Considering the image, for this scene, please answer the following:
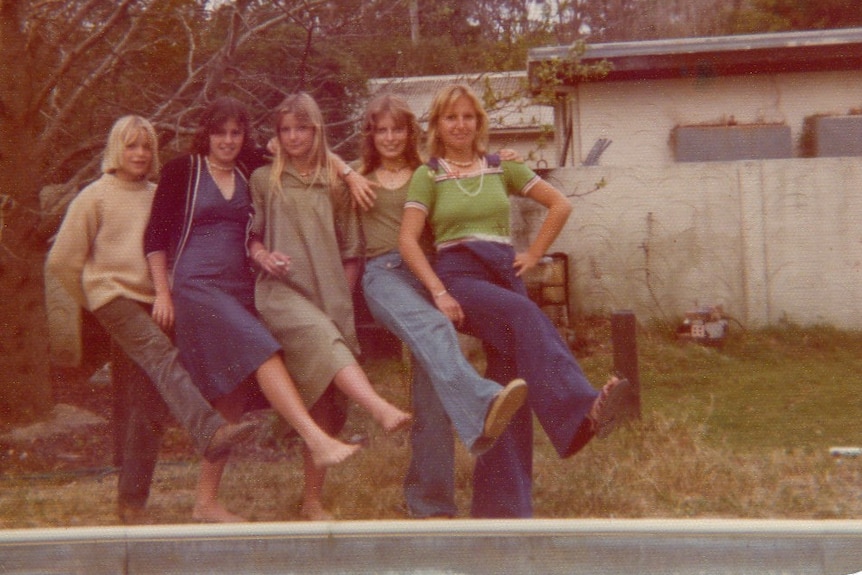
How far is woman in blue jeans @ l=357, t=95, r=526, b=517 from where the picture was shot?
14.6 feet

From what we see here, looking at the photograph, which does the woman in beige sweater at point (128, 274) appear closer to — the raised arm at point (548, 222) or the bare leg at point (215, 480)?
the bare leg at point (215, 480)

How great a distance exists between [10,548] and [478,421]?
182cm

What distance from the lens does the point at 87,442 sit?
7.99 meters

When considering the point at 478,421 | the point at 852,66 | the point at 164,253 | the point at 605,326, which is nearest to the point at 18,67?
the point at 164,253

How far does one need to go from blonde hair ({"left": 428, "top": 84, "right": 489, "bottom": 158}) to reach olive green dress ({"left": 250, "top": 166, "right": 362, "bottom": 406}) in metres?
0.46

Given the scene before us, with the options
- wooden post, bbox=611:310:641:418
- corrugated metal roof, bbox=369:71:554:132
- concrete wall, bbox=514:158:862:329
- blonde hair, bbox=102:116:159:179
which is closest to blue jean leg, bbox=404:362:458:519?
blonde hair, bbox=102:116:159:179

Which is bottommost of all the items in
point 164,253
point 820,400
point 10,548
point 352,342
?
point 820,400

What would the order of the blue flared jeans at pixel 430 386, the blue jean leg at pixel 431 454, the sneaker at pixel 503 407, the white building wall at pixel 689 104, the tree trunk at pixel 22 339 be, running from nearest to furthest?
the sneaker at pixel 503 407, the blue flared jeans at pixel 430 386, the blue jean leg at pixel 431 454, the tree trunk at pixel 22 339, the white building wall at pixel 689 104

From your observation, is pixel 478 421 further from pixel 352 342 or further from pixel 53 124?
pixel 53 124

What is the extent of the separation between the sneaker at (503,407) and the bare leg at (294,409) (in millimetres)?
613

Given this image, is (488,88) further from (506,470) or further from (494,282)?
(506,470)

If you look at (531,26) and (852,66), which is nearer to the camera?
(531,26)

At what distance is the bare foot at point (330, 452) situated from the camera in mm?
4578

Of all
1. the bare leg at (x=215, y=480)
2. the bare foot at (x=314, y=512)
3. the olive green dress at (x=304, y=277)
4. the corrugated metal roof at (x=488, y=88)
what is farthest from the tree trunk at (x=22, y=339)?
the bare foot at (x=314, y=512)
